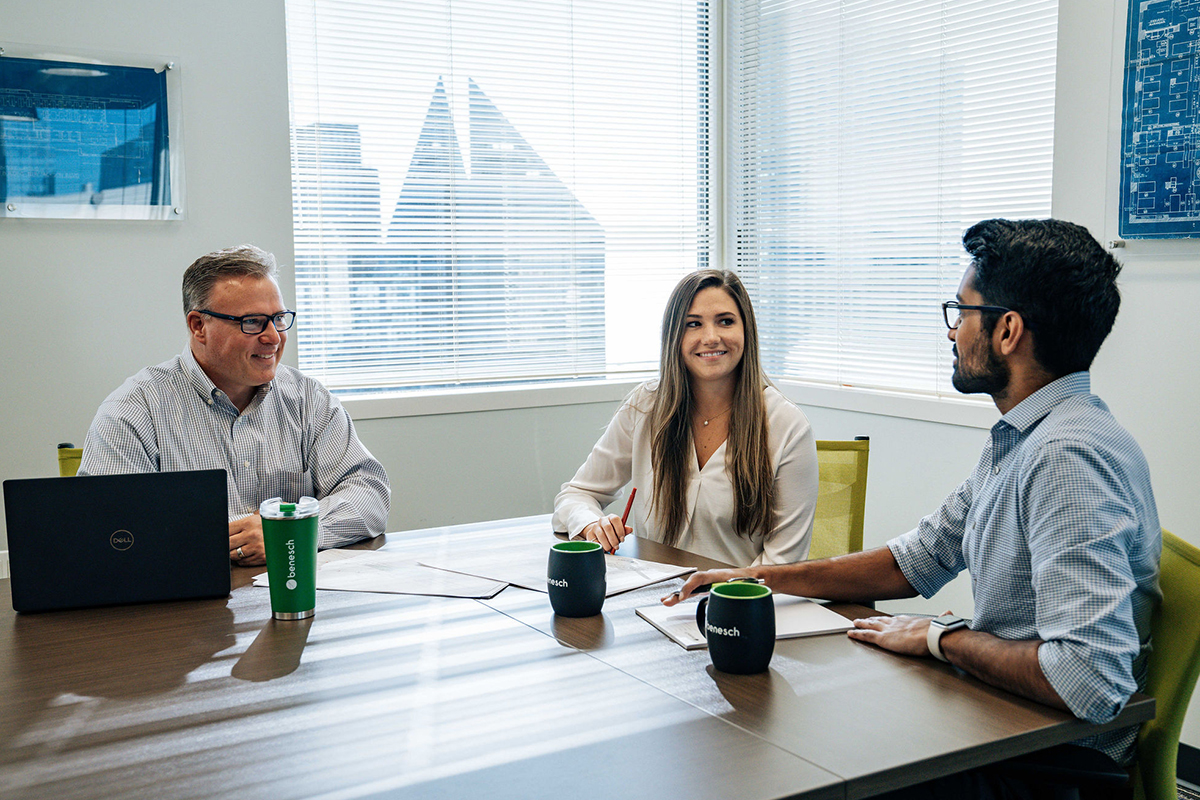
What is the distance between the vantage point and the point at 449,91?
3.53 meters

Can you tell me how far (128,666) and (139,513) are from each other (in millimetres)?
311

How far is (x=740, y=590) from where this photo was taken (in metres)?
1.26

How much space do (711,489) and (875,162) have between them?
1.75 meters

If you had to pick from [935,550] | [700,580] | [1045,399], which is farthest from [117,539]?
[1045,399]

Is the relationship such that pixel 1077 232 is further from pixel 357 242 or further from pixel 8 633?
pixel 357 242

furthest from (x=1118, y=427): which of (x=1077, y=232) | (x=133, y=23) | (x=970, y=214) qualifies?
(x=133, y=23)

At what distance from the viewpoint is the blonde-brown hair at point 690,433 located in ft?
6.91

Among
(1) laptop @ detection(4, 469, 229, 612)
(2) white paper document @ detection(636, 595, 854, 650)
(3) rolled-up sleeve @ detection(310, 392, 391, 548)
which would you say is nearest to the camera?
(2) white paper document @ detection(636, 595, 854, 650)

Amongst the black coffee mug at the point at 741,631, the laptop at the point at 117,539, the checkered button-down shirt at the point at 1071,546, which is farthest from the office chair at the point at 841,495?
the laptop at the point at 117,539

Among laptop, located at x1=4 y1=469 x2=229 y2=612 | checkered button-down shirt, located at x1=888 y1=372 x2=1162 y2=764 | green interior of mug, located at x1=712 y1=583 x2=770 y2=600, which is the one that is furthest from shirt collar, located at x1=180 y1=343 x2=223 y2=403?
checkered button-down shirt, located at x1=888 y1=372 x2=1162 y2=764

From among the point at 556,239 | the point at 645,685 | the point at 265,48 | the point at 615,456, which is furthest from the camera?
the point at 556,239

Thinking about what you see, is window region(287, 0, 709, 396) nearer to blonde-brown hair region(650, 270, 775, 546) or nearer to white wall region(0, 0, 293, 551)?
white wall region(0, 0, 293, 551)

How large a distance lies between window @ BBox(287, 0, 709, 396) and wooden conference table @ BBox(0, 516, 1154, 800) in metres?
2.08

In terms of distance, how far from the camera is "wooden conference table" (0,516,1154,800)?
96 cm
